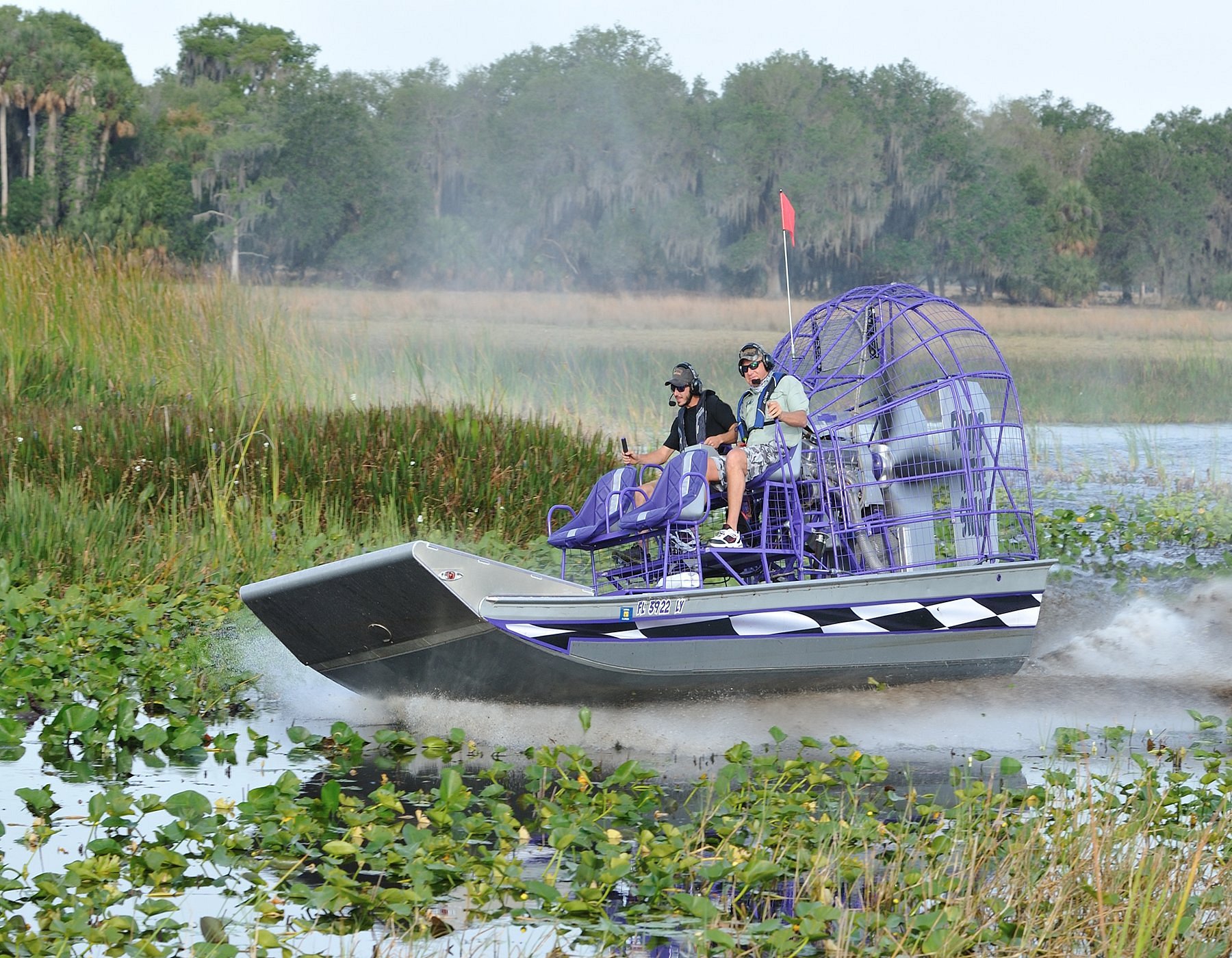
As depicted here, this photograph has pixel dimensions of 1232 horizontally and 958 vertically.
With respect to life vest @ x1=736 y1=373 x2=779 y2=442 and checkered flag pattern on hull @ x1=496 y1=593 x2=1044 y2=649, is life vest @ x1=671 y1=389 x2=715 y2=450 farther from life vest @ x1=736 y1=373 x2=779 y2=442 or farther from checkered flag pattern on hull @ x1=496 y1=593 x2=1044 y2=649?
checkered flag pattern on hull @ x1=496 y1=593 x2=1044 y2=649

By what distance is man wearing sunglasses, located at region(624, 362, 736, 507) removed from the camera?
330 inches

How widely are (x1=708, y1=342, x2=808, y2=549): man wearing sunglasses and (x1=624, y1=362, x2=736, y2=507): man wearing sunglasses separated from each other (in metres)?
0.10

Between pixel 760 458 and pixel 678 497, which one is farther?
pixel 760 458

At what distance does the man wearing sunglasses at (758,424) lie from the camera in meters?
7.91

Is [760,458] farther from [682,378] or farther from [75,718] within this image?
[75,718]

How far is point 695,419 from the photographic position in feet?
28.0

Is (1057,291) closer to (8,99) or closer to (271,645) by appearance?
(8,99)

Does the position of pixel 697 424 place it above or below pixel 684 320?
below

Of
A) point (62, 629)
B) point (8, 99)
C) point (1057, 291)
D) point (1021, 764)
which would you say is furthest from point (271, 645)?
point (8, 99)

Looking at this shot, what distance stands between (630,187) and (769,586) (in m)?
41.1

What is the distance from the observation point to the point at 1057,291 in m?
47.1

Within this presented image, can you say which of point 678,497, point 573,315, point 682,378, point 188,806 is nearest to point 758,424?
point 682,378

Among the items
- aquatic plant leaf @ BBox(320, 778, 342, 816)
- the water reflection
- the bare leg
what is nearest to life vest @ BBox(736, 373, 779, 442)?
the bare leg

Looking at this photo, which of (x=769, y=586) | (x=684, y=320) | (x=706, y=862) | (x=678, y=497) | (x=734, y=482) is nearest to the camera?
(x=706, y=862)
